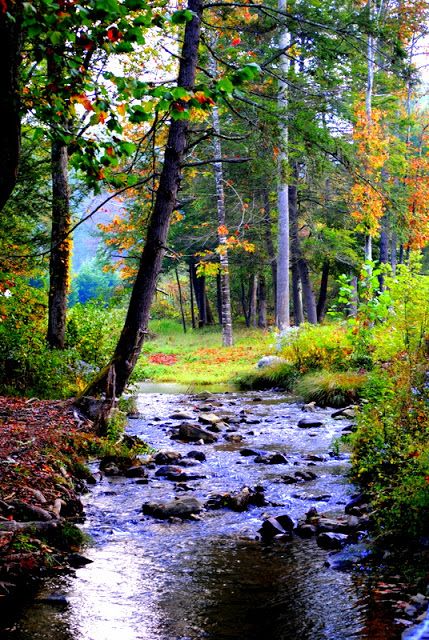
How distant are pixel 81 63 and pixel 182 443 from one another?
727cm

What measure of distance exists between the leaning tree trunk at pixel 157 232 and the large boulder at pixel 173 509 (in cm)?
296

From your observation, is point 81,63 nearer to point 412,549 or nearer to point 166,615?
point 166,615

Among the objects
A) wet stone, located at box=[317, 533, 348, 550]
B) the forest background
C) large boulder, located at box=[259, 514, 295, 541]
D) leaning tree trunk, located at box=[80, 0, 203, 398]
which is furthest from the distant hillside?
wet stone, located at box=[317, 533, 348, 550]

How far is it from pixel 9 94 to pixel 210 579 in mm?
3816

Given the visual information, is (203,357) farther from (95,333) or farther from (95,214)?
(95,214)

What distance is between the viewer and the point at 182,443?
Answer: 1041cm

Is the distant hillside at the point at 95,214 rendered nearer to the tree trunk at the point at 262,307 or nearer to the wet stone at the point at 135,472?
the wet stone at the point at 135,472

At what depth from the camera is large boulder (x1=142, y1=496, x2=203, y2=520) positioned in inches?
257

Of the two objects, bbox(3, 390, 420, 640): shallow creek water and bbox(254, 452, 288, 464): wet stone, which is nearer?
bbox(3, 390, 420, 640): shallow creek water

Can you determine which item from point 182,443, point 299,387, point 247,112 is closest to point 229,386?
point 299,387

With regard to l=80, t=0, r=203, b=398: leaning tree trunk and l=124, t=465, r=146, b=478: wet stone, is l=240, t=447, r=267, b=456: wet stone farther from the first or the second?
l=80, t=0, r=203, b=398: leaning tree trunk

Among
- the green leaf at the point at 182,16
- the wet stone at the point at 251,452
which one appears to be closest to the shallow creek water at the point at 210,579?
the wet stone at the point at 251,452

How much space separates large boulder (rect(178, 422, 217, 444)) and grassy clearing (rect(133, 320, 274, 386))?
180 centimetres

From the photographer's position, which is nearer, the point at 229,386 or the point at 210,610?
the point at 210,610
